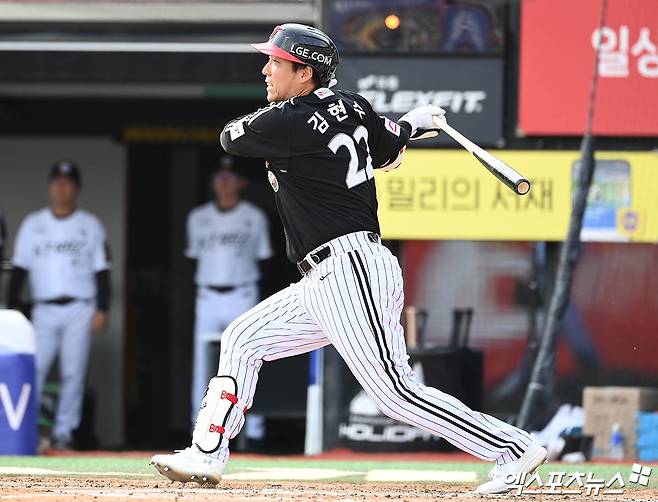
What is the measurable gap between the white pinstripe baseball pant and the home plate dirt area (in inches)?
9.5

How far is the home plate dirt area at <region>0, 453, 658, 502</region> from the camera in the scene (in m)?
5.14

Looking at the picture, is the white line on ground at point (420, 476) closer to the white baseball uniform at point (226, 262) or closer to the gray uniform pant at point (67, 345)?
the white baseball uniform at point (226, 262)

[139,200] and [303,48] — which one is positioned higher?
[303,48]

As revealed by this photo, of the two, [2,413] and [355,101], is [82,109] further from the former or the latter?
[355,101]

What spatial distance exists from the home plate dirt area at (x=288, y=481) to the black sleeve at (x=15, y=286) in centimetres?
186

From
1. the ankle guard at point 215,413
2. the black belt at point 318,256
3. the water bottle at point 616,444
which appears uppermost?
the black belt at point 318,256

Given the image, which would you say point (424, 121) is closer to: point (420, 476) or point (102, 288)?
point (420, 476)

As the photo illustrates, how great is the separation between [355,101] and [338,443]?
410 centimetres

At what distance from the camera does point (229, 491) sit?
5.36 m

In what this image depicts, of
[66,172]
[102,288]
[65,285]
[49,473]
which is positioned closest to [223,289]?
[102,288]

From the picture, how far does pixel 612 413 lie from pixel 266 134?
4.21 meters

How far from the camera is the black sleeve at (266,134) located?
5.12m

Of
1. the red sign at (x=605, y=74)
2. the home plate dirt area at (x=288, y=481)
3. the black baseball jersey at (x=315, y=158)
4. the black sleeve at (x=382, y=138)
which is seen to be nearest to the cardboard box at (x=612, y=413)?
the home plate dirt area at (x=288, y=481)

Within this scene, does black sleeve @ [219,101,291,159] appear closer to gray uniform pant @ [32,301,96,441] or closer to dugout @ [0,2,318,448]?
gray uniform pant @ [32,301,96,441]
